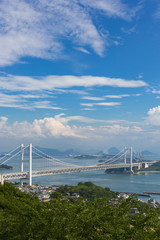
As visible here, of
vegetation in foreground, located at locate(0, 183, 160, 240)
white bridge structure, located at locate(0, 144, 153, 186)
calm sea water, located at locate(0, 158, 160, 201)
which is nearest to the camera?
vegetation in foreground, located at locate(0, 183, 160, 240)

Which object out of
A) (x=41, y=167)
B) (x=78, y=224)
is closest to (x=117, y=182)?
(x=41, y=167)

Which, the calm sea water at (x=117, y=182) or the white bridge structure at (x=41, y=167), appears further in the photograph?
the calm sea water at (x=117, y=182)

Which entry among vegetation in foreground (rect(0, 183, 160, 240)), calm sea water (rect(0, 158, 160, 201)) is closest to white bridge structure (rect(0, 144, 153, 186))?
calm sea water (rect(0, 158, 160, 201))

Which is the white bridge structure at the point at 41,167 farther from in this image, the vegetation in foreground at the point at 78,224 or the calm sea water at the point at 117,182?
the vegetation in foreground at the point at 78,224

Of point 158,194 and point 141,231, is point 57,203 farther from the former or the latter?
point 158,194

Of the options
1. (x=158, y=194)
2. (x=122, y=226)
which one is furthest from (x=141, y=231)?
(x=158, y=194)

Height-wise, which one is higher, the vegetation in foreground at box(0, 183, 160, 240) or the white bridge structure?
the vegetation in foreground at box(0, 183, 160, 240)

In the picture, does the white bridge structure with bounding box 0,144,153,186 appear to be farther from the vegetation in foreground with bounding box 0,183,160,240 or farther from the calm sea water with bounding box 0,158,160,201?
the vegetation in foreground with bounding box 0,183,160,240

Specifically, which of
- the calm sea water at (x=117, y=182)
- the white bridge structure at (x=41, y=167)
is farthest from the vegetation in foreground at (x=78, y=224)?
the calm sea water at (x=117, y=182)

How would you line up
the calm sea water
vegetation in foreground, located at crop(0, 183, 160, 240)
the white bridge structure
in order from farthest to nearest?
1. the calm sea water
2. the white bridge structure
3. vegetation in foreground, located at crop(0, 183, 160, 240)

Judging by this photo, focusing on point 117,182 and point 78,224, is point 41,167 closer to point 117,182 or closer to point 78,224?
point 117,182

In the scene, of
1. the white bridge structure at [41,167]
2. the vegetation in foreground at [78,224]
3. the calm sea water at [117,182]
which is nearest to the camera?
the vegetation in foreground at [78,224]
